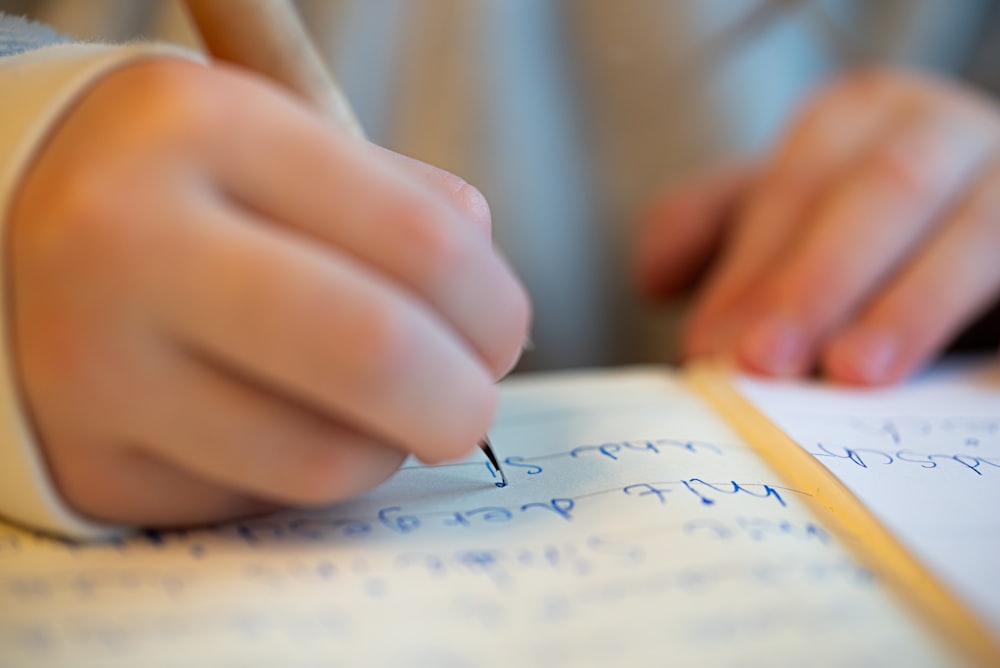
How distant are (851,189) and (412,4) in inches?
14.5

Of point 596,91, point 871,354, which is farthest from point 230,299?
point 596,91

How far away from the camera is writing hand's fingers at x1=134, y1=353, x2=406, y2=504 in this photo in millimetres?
209

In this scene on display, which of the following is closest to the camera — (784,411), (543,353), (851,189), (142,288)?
(142,288)

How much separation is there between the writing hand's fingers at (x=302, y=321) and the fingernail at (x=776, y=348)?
25 cm

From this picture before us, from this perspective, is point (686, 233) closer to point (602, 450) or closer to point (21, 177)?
point (602, 450)

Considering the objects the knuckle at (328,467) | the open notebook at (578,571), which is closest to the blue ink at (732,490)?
the open notebook at (578,571)

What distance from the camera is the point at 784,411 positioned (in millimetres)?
358

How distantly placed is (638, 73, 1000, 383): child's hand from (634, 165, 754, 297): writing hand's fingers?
22 millimetres

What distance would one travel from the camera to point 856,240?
45 centimetres

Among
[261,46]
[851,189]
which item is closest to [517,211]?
[851,189]

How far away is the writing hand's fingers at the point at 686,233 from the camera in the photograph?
1.90 ft

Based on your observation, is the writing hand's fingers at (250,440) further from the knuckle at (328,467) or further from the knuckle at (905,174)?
the knuckle at (905,174)

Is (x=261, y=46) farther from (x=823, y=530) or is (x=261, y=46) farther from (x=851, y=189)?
(x=851, y=189)

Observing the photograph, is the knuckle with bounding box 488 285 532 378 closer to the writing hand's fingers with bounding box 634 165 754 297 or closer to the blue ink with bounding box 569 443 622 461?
the blue ink with bounding box 569 443 622 461
